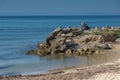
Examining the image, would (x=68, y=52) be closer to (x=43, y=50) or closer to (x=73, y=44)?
(x=43, y=50)

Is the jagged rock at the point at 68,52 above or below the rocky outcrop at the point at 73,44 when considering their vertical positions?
below

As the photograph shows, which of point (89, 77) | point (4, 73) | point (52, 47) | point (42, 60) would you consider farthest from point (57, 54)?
point (89, 77)

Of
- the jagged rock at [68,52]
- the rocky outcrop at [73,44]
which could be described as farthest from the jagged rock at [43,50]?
the jagged rock at [68,52]

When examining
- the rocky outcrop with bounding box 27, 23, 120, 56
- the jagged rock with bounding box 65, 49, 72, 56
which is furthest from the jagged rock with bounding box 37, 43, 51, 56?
the jagged rock with bounding box 65, 49, 72, 56

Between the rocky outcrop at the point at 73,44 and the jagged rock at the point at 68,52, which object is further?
the rocky outcrop at the point at 73,44

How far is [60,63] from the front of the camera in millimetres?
32125

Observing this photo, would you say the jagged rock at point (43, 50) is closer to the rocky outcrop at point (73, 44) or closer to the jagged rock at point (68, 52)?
the rocky outcrop at point (73, 44)

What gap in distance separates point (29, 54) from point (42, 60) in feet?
15.9

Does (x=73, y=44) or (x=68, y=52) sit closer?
(x=68, y=52)

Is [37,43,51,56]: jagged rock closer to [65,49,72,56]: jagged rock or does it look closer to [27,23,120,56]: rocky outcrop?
[27,23,120,56]: rocky outcrop

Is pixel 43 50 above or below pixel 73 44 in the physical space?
below

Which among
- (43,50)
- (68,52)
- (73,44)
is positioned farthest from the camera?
(73,44)

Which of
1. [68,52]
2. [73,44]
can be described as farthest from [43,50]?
[73,44]

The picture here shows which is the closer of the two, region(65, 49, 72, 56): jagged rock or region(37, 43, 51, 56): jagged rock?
region(65, 49, 72, 56): jagged rock
